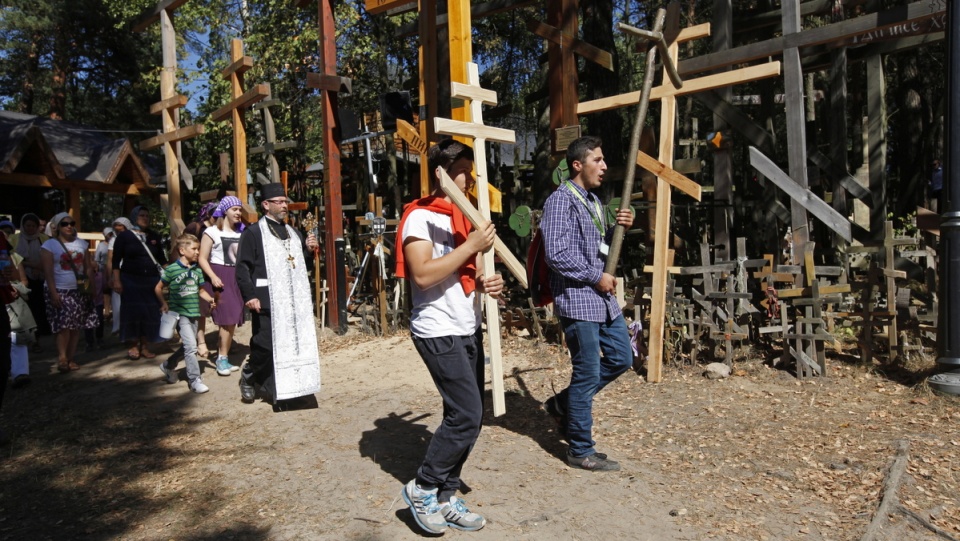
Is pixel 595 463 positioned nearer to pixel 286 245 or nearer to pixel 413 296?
pixel 413 296

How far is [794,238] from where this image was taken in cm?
659

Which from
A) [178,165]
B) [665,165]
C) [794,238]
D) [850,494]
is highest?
[178,165]

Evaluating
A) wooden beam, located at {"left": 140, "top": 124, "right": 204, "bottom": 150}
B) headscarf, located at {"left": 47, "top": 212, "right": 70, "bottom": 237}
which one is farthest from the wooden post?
headscarf, located at {"left": 47, "top": 212, "right": 70, "bottom": 237}

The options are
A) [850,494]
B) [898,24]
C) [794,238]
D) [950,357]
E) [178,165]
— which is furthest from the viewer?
[178,165]

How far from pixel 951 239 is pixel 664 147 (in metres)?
2.13

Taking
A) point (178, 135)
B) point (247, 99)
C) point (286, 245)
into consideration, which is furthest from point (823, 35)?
point (178, 135)

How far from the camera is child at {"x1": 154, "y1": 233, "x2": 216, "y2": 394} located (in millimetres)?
7082

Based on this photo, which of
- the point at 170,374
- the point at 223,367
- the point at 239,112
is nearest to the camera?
the point at 170,374

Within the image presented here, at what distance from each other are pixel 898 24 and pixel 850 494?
3927mm

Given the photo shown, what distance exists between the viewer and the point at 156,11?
1280 centimetres

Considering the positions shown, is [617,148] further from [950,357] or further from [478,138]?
[478,138]

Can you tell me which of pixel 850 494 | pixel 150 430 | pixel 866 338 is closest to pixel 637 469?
pixel 850 494

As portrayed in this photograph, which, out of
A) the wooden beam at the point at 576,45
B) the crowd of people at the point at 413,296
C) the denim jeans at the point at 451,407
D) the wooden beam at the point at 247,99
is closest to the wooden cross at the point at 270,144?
the wooden beam at the point at 247,99

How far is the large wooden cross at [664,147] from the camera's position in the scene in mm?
6082
